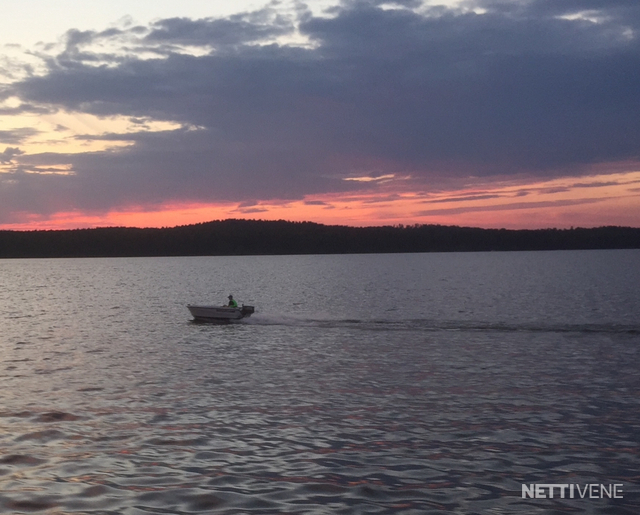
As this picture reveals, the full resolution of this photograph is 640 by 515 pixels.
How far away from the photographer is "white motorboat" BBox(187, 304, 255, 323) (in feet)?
182

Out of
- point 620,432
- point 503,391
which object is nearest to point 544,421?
point 620,432

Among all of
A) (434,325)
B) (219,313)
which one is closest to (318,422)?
(434,325)

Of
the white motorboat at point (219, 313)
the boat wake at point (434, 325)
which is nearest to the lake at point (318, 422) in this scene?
the boat wake at point (434, 325)

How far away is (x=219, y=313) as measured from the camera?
2188 inches

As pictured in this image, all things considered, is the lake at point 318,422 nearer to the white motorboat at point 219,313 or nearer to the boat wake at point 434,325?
the boat wake at point 434,325

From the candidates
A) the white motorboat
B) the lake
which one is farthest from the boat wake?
the lake

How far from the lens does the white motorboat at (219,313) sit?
182ft

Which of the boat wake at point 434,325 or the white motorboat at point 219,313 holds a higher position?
the white motorboat at point 219,313

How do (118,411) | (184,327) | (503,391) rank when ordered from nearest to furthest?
(118,411), (503,391), (184,327)

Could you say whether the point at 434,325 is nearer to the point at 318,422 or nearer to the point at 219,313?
the point at 219,313

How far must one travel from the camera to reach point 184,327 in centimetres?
5247

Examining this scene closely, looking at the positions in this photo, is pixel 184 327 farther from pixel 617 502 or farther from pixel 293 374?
pixel 617 502

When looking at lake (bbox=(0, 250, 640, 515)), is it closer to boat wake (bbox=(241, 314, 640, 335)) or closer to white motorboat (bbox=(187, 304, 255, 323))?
boat wake (bbox=(241, 314, 640, 335))

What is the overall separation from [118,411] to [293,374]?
9396 mm
